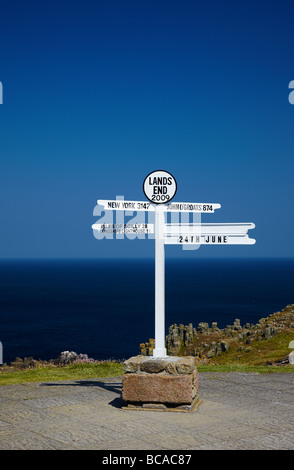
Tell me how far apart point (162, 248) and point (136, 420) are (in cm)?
259

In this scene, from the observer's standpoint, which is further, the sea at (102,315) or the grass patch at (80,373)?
the sea at (102,315)

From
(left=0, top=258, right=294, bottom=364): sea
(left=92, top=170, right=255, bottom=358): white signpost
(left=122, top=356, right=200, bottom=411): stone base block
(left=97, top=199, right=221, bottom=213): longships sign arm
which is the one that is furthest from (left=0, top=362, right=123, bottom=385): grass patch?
(left=0, top=258, right=294, bottom=364): sea

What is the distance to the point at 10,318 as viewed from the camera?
270 ft

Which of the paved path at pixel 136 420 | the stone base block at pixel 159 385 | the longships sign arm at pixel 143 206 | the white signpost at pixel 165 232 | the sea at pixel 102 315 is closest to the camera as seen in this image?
the paved path at pixel 136 420

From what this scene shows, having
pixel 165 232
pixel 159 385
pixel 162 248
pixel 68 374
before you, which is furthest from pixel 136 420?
pixel 68 374

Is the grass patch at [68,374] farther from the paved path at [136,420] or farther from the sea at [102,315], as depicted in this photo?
the sea at [102,315]

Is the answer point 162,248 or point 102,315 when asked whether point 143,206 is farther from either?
point 102,315

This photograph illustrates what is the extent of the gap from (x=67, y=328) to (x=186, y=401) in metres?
66.4

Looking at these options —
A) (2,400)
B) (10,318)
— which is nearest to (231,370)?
(2,400)

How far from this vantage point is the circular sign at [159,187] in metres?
8.47

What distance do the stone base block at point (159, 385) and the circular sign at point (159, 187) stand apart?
97.4 inches

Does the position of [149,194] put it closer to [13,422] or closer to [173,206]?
[173,206]

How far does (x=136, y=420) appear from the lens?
737 centimetres

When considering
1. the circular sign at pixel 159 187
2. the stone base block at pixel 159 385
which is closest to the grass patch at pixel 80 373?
the stone base block at pixel 159 385
